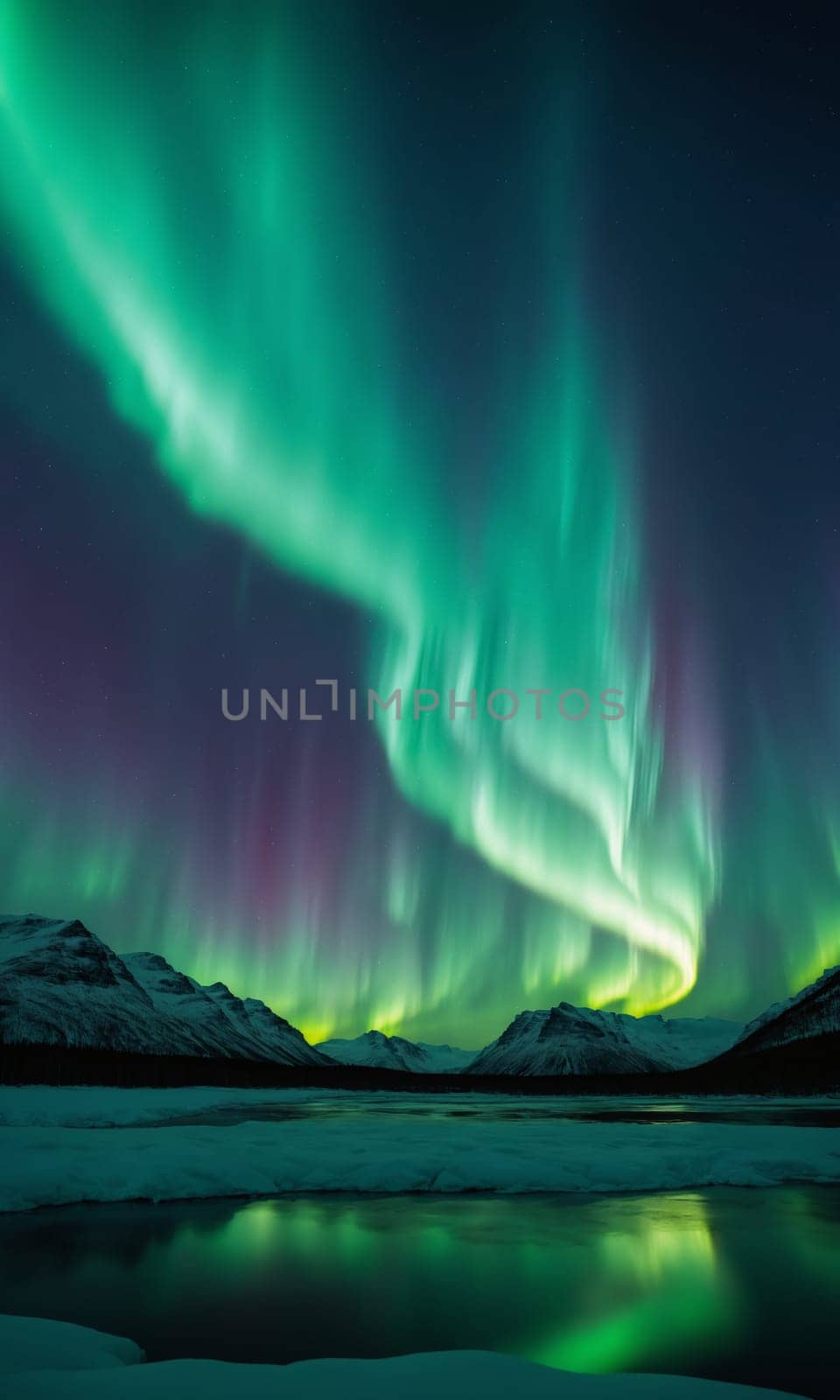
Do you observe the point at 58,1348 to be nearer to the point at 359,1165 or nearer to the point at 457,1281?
the point at 457,1281

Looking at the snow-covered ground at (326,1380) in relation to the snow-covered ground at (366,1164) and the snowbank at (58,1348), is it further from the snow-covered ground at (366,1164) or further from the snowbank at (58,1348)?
the snow-covered ground at (366,1164)

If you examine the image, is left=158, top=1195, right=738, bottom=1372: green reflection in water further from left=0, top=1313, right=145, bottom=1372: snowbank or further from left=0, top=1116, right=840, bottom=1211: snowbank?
left=0, top=1313, right=145, bottom=1372: snowbank

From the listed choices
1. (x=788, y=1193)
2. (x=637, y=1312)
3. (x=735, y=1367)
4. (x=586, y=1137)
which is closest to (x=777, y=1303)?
(x=637, y=1312)

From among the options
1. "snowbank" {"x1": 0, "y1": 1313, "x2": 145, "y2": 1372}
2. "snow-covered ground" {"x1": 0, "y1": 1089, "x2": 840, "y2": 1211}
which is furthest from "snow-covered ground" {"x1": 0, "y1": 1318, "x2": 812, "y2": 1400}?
"snow-covered ground" {"x1": 0, "y1": 1089, "x2": 840, "y2": 1211}

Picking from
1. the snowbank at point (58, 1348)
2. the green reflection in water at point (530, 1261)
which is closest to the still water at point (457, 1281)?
the green reflection in water at point (530, 1261)

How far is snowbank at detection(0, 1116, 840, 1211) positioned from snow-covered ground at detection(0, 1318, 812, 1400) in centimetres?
1605

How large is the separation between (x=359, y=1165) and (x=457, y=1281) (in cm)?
1533

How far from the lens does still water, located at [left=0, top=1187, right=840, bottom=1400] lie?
12945mm

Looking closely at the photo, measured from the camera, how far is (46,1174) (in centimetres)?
2672

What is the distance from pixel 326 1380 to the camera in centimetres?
1066

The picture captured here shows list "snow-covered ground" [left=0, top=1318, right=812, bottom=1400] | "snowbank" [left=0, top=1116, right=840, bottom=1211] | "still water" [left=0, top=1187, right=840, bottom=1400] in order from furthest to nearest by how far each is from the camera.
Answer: "snowbank" [left=0, top=1116, right=840, bottom=1211]
"still water" [left=0, top=1187, right=840, bottom=1400]
"snow-covered ground" [left=0, top=1318, right=812, bottom=1400]

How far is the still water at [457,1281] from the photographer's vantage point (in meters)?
12.9

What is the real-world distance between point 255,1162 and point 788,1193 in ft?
58.8

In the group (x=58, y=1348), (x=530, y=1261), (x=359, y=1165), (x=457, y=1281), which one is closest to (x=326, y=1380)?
(x=58, y=1348)
